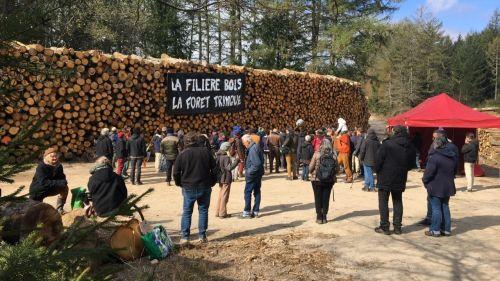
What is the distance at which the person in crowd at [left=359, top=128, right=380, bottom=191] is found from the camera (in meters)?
10.8

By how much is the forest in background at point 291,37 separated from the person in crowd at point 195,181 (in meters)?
2.00

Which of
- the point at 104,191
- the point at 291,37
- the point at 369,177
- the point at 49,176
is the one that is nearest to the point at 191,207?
the point at 104,191

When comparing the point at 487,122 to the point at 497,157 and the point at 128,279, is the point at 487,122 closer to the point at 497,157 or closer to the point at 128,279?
the point at 497,157

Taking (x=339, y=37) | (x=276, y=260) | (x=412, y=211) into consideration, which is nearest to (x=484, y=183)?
(x=412, y=211)

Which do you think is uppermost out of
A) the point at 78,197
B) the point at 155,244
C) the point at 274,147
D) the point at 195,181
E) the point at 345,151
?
the point at 274,147

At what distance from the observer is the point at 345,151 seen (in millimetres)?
12062

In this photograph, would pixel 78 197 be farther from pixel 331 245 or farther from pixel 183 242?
pixel 331 245

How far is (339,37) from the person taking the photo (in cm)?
2825

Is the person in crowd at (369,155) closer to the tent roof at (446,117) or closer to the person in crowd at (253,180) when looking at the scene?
the tent roof at (446,117)

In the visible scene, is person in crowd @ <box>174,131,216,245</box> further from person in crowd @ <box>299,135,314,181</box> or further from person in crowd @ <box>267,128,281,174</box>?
person in crowd @ <box>267,128,281,174</box>

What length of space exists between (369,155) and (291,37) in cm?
1942

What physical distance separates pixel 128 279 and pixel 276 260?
1885 mm

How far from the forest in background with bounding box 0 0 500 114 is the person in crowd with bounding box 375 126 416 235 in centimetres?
227

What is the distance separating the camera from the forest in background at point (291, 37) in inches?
208
